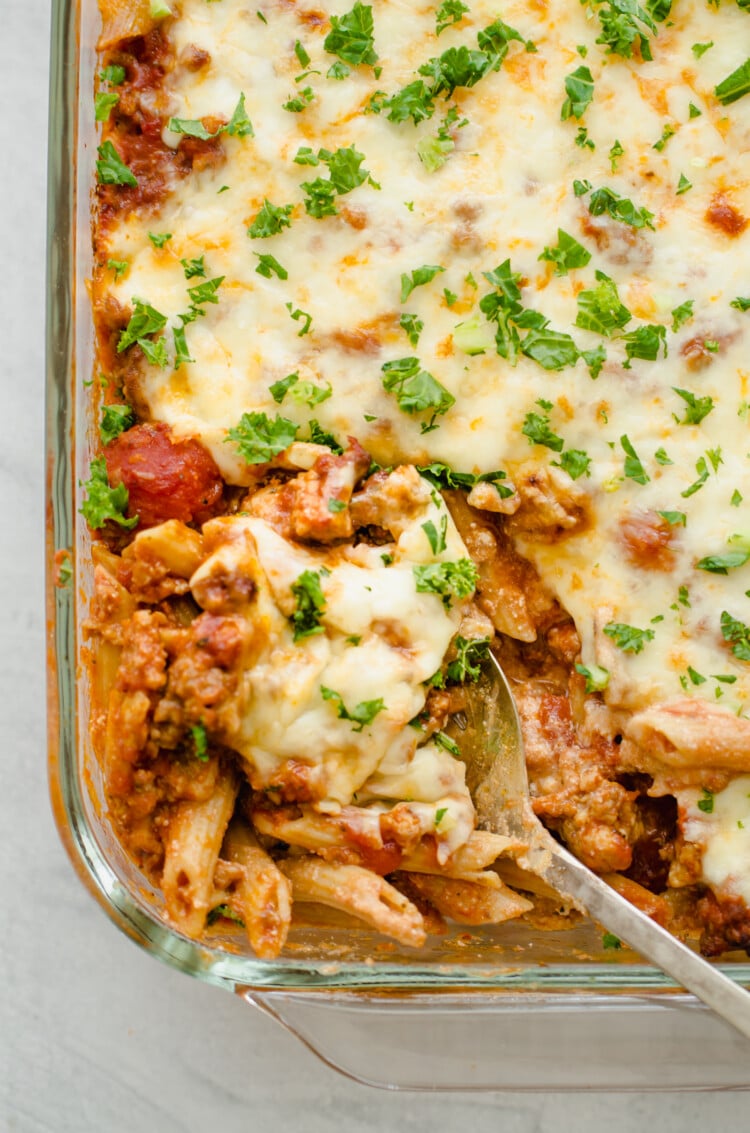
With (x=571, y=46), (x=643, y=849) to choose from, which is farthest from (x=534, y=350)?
(x=643, y=849)

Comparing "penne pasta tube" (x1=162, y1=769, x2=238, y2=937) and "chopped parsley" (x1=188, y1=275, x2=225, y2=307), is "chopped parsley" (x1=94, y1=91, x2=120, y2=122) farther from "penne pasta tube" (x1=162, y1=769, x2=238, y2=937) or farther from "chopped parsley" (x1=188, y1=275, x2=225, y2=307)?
"penne pasta tube" (x1=162, y1=769, x2=238, y2=937)

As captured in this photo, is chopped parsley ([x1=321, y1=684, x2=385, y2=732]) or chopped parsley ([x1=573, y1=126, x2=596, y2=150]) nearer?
chopped parsley ([x1=321, y1=684, x2=385, y2=732])

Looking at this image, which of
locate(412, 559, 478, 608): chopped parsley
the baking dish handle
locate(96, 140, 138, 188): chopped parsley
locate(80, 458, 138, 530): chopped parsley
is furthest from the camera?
the baking dish handle

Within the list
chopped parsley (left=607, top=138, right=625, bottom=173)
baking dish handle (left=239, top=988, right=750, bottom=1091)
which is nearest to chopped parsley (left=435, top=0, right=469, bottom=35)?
chopped parsley (left=607, top=138, right=625, bottom=173)

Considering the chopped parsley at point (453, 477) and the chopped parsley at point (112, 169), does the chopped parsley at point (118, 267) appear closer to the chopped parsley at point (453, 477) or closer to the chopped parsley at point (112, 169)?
the chopped parsley at point (112, 169)

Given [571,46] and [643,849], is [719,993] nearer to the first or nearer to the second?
[643,849]

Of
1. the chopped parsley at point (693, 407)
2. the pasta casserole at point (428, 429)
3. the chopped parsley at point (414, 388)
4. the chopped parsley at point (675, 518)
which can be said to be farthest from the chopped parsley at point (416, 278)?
the chopped parsley at point (675, 518)
